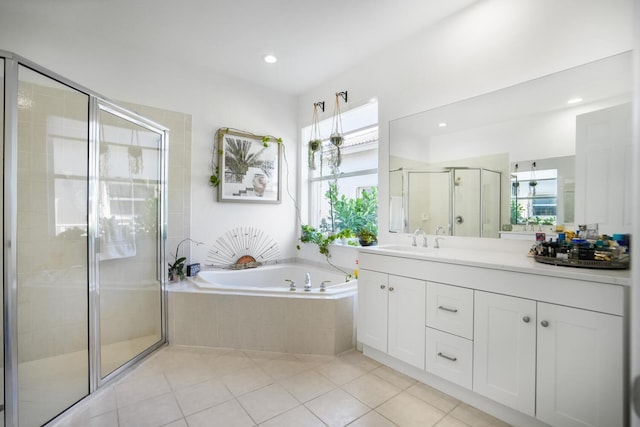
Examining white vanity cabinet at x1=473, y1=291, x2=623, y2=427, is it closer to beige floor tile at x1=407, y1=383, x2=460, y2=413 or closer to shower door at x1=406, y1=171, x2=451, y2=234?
beige floor tile at x1=407, y1=383, x2=460, y2=413

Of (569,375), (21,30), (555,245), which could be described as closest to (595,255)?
(555,245)

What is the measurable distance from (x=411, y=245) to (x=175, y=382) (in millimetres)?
2008

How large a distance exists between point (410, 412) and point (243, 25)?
2.98m

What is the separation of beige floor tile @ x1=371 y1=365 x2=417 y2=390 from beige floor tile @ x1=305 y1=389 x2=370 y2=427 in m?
0.33

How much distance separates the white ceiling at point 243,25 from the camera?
2.18 metres

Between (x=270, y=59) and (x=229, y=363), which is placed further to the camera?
(x=270, y=59)

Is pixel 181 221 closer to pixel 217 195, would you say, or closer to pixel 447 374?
pixel 217 195

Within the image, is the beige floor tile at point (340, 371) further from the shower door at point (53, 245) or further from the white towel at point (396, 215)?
the shower door at point (53, 245)

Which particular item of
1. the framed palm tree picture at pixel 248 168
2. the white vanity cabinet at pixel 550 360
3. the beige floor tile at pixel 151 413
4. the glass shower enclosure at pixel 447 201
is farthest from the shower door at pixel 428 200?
the beige floor tile at pixel 151 413

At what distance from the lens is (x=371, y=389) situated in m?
1.91

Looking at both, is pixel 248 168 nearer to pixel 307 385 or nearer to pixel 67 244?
pixel 67 244

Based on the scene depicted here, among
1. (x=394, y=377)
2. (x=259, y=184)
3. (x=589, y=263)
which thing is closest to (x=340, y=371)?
(x=394, y=377)

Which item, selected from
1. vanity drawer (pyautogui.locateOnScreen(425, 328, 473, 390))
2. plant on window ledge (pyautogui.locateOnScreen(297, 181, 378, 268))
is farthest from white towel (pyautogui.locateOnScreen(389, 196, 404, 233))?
vanity drawer (pyautogui.locateOnScreen(425, 328, 473, 390))

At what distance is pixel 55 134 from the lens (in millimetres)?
1981
